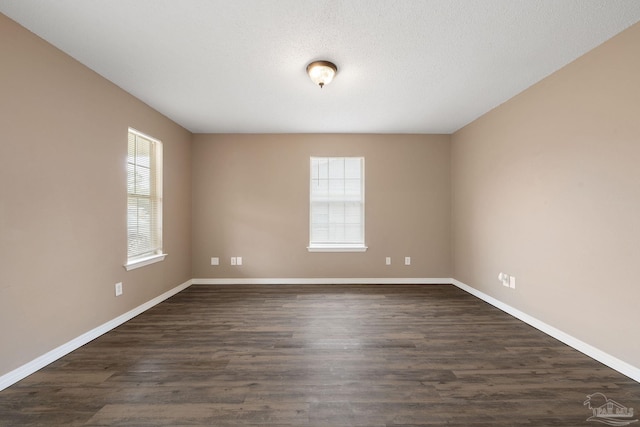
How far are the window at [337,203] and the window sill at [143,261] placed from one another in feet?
7.04

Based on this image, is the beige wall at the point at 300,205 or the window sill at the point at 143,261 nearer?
the window sill at the point at 143,261

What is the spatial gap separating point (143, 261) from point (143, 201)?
2.37 ft

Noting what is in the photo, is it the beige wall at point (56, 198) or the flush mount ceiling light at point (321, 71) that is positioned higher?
the flush mount ceiling light at point (321, 71)

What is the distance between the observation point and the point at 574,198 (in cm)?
232

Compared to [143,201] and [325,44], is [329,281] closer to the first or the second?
[143,201]

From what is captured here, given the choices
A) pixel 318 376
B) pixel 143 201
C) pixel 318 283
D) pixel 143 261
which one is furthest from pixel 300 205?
pixel 318 376

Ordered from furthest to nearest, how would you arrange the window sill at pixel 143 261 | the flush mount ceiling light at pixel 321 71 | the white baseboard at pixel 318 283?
the window sill at pixel 143 261
the flush mount ceiling light at pixel 321 71
the white baseboard at pixel 318 283

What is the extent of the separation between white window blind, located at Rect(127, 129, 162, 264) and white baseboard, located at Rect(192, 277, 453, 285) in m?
1.13

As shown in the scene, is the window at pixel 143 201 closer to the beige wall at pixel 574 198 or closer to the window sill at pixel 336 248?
the window sill at pixel 336 248

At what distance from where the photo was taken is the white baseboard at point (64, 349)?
1817 millimetres

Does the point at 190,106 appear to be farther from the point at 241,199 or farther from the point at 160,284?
the point at 160,284

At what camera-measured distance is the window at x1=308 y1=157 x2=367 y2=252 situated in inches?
177

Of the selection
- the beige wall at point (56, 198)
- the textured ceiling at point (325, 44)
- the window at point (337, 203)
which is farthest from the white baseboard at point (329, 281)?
the textured ceiling at point (325, 44)
